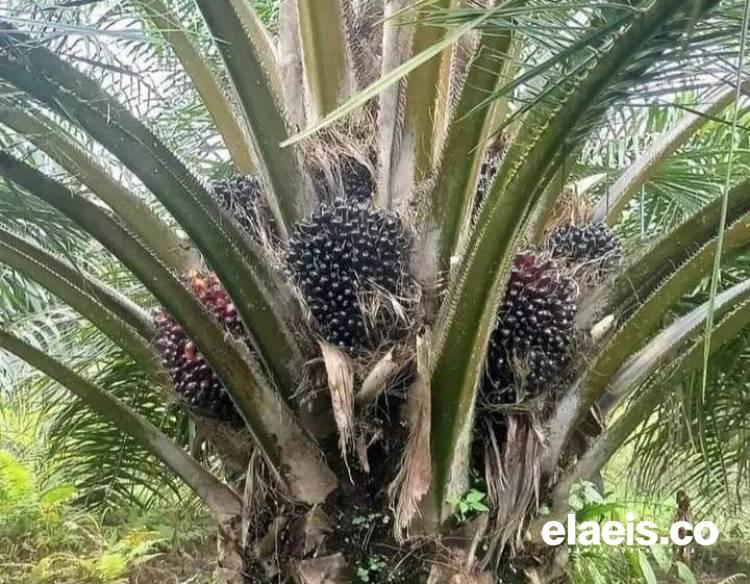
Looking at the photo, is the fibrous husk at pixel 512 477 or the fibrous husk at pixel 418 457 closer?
the fibrous husk at pixel 418 457

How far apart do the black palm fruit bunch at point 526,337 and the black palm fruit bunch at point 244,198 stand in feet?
1.77

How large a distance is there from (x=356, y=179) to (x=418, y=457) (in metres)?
0.62

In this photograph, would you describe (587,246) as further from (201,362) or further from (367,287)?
(201,362)

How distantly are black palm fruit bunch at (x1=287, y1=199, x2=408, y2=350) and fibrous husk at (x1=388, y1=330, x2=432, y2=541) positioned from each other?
0.13 meters

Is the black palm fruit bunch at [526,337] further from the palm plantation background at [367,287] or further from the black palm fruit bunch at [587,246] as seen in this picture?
the black palm fruit bunch at [587,246]

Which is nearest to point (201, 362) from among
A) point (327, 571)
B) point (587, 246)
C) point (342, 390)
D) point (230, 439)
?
point (230, 439)

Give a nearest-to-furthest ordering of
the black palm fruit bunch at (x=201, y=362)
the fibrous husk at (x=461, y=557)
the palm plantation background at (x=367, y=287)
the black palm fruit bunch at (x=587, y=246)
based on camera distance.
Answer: the palm plantation background at (x=367, y=287), the fibrous husk at (x=461, y=557), the black palm fruit bunch at (x=201, y=362), the black palm fruit bunch at (x=587, y=246)

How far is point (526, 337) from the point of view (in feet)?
5.25

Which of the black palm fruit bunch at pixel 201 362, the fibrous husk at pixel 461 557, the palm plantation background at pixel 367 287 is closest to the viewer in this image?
the palm plantation background at pixel 367 287

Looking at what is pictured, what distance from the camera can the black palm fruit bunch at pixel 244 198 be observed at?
1.79 metres

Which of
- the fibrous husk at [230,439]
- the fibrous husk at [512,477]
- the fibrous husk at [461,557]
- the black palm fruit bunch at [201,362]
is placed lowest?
the fibrous husk at [461,557]

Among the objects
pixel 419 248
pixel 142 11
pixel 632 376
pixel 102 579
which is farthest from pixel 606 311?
pixel 102 579

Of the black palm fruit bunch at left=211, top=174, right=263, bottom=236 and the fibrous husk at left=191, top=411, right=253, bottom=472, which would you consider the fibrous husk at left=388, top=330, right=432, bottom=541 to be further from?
the black palm fruit bunch at left=211, top=174, right=263, bottom=236

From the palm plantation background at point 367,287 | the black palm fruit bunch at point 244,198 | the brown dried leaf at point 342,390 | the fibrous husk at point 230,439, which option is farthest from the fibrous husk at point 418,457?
the black palm fruit bunch at point 244,198
